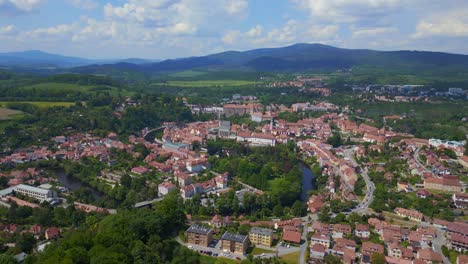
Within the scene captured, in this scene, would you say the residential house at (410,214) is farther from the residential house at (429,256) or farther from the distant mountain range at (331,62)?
the distant mountain range at (331,62)

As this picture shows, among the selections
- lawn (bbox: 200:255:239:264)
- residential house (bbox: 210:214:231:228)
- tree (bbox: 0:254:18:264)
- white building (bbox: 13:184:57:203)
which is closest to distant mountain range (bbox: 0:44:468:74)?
white building (bbox: 13:184:57:203)

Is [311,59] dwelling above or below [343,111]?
above

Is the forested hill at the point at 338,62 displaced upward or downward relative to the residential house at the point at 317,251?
upward

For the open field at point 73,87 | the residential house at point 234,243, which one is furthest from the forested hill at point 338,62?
the residential house at point 234,243

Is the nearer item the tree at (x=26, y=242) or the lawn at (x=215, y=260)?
the lawn at (x=215, y=260)

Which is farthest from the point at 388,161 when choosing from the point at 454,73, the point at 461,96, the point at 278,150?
the point at 454,73

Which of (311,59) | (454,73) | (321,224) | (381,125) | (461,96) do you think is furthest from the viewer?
(311,59)

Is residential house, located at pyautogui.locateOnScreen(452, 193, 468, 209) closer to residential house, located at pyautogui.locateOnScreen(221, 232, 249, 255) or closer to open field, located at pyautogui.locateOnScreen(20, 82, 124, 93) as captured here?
residential house, located at pyautogui.locateOnScreen(221, 232, 249, 255)

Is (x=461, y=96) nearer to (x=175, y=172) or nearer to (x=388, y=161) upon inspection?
(x=388, y=161)
